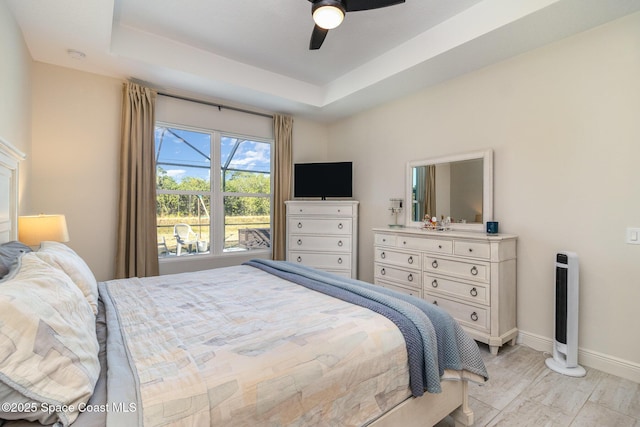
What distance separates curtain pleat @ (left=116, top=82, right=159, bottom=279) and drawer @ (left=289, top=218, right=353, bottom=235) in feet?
5.61

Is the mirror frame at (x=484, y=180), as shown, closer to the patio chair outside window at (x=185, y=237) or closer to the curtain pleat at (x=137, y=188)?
the patio chair outside window at (x=185, y=237)

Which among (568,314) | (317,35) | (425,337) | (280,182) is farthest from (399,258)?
(317,35)

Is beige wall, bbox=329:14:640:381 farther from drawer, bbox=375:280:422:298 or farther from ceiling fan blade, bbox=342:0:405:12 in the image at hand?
ceiling fan blade, bbox=342:0:405:12

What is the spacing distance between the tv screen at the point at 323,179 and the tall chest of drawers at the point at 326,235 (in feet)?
0.84

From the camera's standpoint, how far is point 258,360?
1050 mm

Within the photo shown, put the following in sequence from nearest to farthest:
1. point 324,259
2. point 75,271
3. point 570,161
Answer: point 75,271
point 570,161
point 324,259

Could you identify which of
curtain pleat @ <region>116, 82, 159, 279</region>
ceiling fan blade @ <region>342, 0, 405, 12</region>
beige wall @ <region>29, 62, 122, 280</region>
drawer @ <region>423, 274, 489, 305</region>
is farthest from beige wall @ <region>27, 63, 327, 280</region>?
drawer @ <region>423, 274, 489, 305</region>

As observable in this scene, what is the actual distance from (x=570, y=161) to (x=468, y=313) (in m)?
1.48

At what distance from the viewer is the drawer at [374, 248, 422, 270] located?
3.01m

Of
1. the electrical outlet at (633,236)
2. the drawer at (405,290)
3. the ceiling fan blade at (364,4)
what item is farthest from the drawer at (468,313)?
the ceiling fan blade at (364,4)

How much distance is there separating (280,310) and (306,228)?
2.58 m

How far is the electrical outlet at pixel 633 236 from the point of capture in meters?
2.11

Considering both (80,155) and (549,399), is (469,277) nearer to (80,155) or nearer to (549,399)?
(549,399)

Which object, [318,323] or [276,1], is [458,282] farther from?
[276,1]
